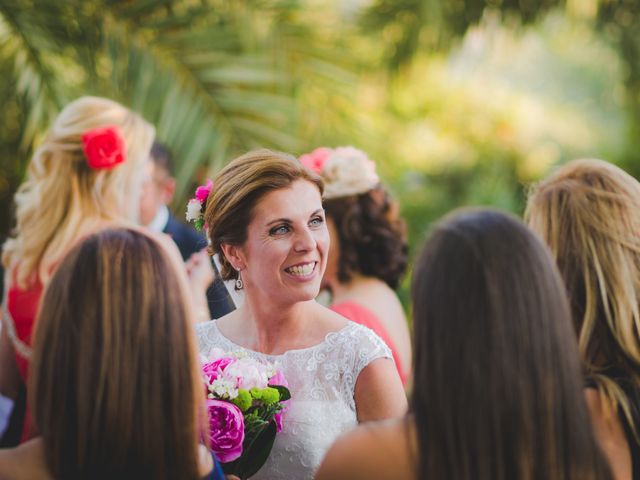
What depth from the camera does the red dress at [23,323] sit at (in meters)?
3.14

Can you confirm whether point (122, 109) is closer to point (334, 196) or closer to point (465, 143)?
point (334, 196)

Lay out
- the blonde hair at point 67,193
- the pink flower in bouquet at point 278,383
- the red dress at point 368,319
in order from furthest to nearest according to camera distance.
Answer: the red dress at point 368,319 → the blonde hair at point 67,193 → the pink flower in bouquet at point 278,383

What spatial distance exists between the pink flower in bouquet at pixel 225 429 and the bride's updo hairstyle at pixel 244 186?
708 mm

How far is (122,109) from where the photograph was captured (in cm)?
366

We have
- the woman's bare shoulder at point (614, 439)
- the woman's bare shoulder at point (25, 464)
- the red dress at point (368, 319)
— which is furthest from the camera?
the red dress at point (368, 319)

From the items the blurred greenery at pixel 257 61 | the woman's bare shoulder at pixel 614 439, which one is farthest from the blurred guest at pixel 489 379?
the blurred greenery at pixel 257 61

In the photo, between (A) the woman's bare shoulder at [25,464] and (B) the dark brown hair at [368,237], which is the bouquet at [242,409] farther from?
(B) the dark brown hair at [368,237]

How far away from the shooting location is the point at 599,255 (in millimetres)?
2119

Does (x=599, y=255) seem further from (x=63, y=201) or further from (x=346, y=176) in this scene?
(x=63, y=201)

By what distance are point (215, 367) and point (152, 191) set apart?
181cm

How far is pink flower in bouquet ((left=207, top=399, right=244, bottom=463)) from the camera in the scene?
6.84 ft

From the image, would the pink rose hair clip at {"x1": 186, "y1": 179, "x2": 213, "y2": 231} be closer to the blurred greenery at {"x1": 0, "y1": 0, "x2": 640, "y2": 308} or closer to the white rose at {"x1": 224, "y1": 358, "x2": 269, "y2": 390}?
the white rose at {"x1": 224, "y1": 358, "x2": 269, "y2": 390}

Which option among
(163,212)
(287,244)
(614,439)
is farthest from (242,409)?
(163,212)

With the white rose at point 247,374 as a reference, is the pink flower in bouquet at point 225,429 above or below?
below
